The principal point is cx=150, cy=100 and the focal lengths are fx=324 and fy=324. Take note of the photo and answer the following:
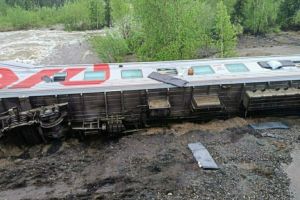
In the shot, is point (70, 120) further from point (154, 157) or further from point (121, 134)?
point (154, 157)

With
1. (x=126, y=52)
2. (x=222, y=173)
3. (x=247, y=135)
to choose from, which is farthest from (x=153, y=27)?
(x=222, y=173)

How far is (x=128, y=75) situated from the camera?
17766 millimetres

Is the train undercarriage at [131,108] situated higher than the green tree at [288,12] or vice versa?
the green tree at [288,12]

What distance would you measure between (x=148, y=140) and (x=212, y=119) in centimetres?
414

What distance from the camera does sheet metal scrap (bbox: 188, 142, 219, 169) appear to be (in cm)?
1352

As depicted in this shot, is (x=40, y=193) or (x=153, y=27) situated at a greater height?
(x=153, y=27)

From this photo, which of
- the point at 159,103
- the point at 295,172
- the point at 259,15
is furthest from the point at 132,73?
the point at 259,15

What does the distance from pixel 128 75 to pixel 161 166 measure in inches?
238

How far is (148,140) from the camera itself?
52.2 feet

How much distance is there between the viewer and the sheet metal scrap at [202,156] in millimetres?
13523

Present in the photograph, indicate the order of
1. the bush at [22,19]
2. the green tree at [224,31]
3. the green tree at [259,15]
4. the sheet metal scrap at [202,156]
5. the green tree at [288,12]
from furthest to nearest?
the bush at [22,19] < the green tree at [288,12] < the green tree at [259,15] < the green tree at [224,31] < the sheet metal scrap at [202,156]

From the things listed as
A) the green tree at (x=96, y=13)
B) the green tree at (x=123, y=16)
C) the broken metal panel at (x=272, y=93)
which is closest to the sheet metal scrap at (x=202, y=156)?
the broken metal panel at (x=272, y=93)

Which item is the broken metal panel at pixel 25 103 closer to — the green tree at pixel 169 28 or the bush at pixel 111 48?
the green tree at pixel 169 28

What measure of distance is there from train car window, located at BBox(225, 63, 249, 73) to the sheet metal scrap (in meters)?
5.42
